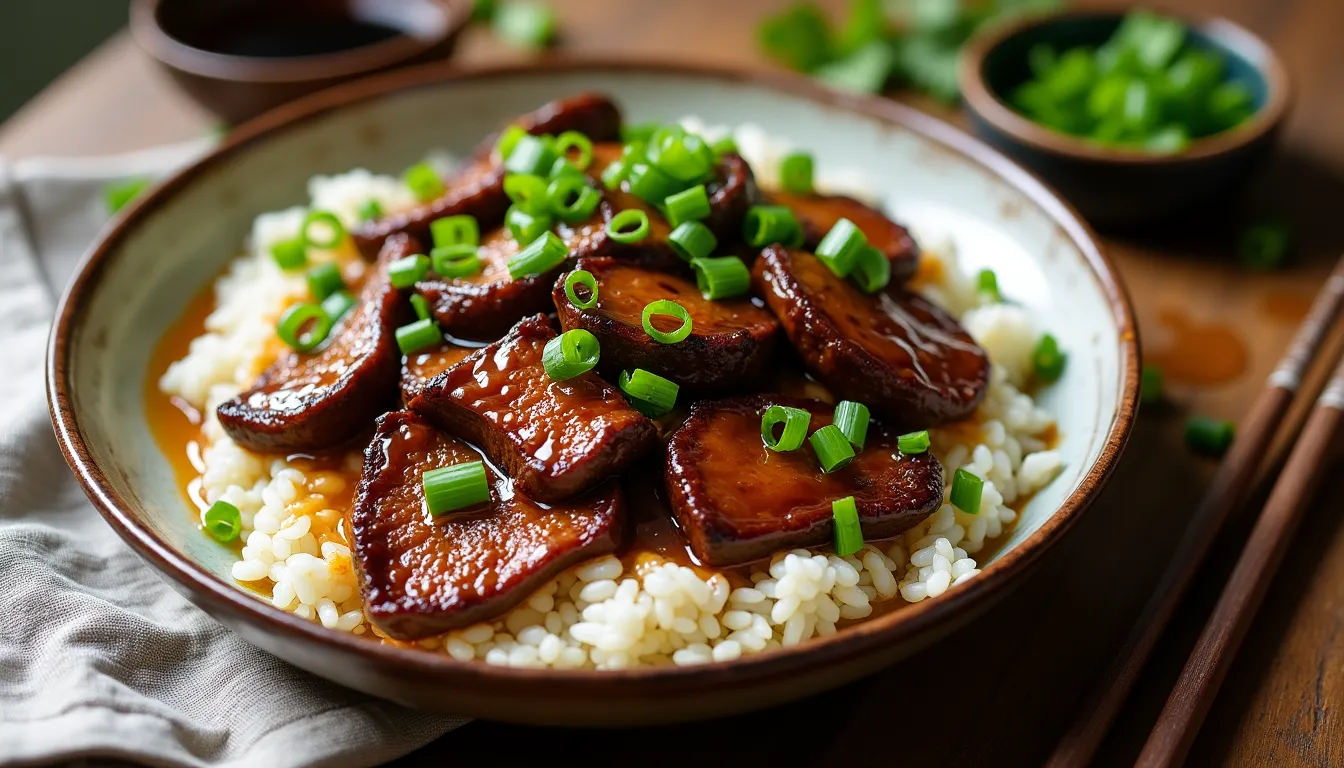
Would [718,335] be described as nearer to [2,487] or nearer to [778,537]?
[778,537]

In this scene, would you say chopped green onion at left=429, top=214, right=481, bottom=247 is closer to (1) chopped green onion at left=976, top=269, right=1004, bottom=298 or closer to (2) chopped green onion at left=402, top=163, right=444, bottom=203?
(2) chopped green onion at left=402, top=163, right=444, bottom=203

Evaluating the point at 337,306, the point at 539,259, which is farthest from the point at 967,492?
the point at 337,306

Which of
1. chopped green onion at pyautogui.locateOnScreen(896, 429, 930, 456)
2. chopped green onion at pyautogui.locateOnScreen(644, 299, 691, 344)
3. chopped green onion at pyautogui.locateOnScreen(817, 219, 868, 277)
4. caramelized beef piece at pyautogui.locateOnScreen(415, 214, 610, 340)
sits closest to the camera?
chopped green onion at pyautogui.locateOnScreen(644, 299, 691, 344)

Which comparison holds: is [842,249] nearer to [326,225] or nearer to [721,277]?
[721,277]

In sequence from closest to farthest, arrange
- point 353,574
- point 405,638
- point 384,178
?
point 405,638 → point 353,574 → point 384,178

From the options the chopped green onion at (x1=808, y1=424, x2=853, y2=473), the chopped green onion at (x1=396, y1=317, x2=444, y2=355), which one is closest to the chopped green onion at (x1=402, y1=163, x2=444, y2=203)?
the chopped green onion at (x1=396, y1=317, x2=444, y2=355)

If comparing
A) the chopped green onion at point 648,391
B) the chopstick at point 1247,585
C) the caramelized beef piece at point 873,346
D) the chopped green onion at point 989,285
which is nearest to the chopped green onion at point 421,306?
the chopped green onion at point 648,391

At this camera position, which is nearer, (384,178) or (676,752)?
(676,752)

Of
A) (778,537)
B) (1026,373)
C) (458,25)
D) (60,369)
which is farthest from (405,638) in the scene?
(458,25)
